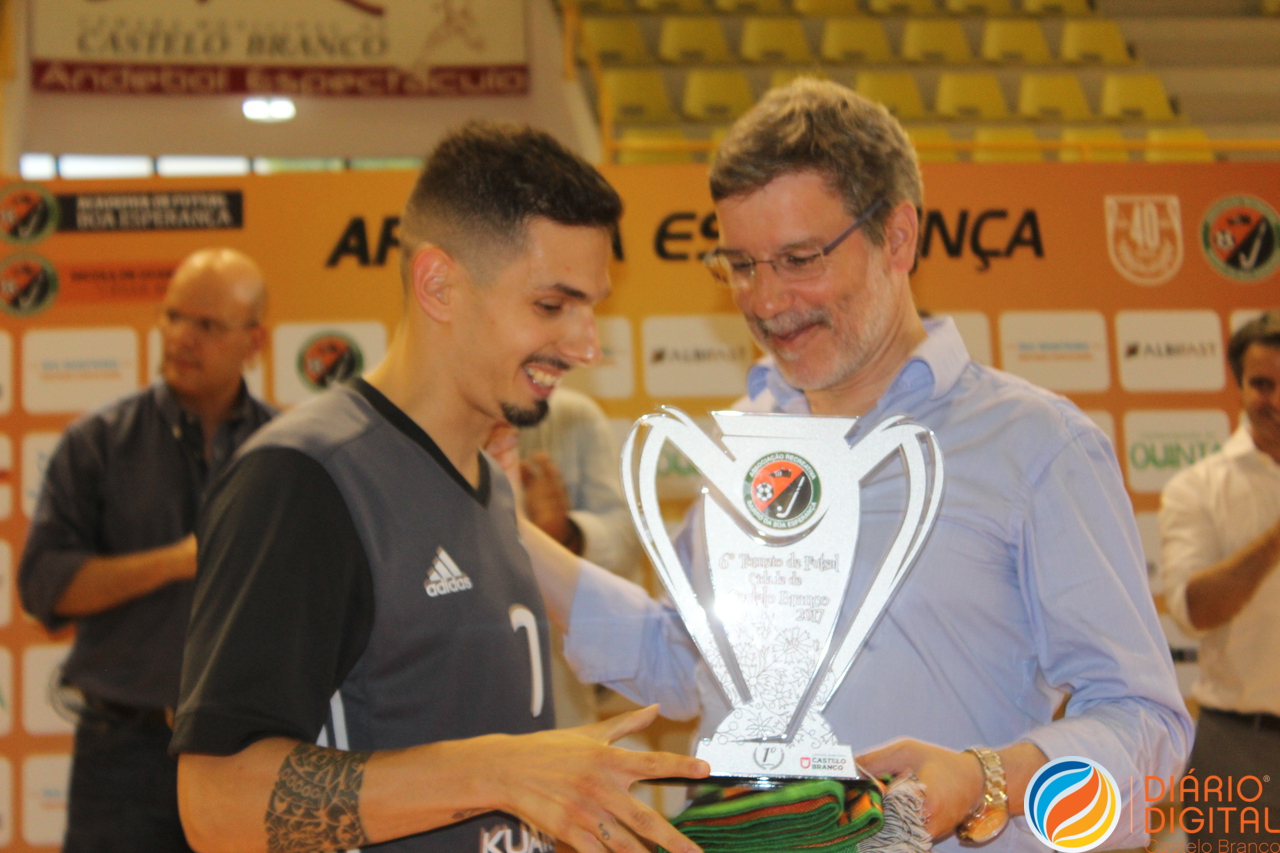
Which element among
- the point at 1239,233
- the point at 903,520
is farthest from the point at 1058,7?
the point at 903,520

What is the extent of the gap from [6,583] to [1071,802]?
336 centimetres

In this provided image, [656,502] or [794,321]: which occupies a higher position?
[794,321]

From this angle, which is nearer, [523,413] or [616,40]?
[523,413]

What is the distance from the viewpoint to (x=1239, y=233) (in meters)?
2.05

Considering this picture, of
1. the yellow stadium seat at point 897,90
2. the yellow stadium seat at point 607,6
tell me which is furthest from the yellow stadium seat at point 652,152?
the yellow stadium seat at point 607,6

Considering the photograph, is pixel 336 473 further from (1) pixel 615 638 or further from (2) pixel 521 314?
(1) pixel 615 638

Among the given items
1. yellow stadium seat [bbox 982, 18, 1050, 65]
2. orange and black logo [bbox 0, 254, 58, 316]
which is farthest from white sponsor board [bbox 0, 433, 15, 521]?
yellow stadium seat [bbox 982, 18, 1050, 65]

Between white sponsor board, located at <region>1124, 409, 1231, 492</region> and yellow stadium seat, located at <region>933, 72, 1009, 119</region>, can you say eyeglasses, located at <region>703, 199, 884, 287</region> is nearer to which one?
white sponsor board, located at <region>1124, 409, 1231, 492</region>

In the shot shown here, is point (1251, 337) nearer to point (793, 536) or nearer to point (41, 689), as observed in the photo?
point (793, 536)

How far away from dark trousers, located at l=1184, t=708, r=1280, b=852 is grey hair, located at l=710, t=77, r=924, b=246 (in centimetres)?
86

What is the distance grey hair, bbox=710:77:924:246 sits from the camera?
1160 mm

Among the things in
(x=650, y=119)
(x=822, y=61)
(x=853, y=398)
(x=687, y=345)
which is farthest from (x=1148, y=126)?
(x=853, y=398)

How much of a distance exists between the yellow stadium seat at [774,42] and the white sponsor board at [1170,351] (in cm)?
423

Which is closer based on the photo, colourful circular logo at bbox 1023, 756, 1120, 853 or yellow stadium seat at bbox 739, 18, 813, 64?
colourful circular logo at bbox 1023, 756, 1120, 853
